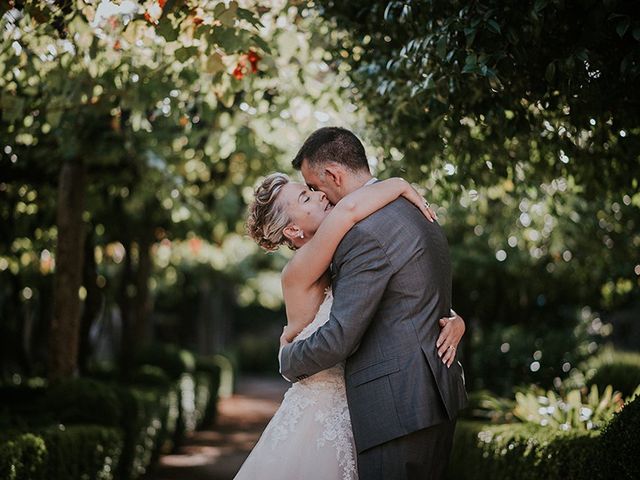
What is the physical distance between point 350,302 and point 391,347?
0.88 feet

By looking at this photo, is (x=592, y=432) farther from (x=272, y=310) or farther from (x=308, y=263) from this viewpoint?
(x=272, y=310)

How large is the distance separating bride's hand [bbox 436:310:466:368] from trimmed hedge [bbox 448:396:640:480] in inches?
50.3

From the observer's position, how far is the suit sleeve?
3436 millimetres

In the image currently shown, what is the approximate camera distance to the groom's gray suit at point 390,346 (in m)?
3.45

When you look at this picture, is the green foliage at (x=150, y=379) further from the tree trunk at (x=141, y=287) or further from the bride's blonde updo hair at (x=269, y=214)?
the bride's blonde updo hair at (x=269, y=214)

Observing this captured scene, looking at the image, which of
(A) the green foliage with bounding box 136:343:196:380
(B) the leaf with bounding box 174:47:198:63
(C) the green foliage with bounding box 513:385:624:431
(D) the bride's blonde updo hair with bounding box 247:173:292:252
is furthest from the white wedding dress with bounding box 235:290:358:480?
(A) the green foliage with bounding box 136:343:196:380

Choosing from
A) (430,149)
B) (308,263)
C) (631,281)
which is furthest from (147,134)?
(631,281)

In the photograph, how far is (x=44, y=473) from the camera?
232 inches

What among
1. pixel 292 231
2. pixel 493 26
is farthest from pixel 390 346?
pixel 493 26

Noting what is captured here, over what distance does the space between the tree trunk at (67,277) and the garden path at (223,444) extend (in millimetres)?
2377

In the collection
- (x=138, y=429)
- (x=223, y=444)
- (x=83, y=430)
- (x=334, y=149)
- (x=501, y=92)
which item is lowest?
(x=223, y=444)

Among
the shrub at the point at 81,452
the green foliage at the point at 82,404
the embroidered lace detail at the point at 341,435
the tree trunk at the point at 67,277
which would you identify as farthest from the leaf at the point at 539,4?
the tree trunk at the point at 67,277

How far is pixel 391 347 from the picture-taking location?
350cm

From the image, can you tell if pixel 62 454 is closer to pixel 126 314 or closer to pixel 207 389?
pixel 126 314
